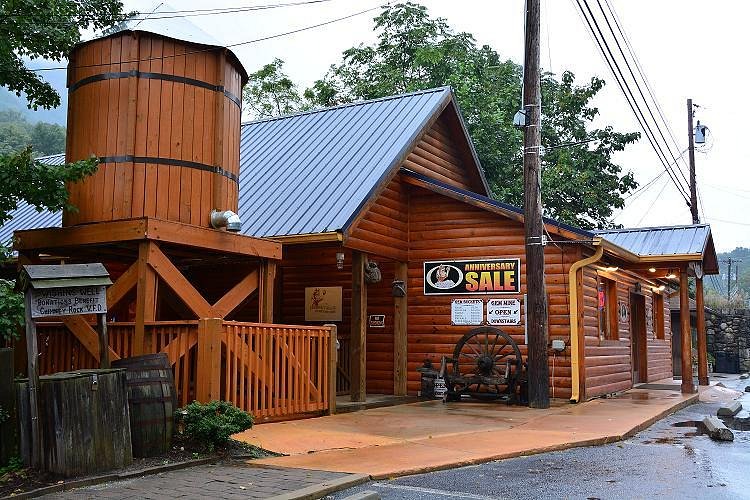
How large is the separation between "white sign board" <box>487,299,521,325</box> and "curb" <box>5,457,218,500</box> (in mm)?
7403

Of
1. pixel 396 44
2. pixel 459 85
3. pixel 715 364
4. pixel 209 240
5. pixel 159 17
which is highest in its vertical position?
pixel 396 44

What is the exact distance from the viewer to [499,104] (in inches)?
1037

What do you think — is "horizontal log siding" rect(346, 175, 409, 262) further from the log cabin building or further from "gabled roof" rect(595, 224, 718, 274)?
"gabled roof" rect(595, 224, 718, 274)

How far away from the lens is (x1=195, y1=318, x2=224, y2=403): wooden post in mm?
8508

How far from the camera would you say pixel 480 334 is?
44.2ft

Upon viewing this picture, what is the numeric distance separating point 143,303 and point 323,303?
22.0 feet

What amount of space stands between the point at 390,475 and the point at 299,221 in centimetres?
620

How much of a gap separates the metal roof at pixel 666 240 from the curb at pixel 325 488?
37.1ft

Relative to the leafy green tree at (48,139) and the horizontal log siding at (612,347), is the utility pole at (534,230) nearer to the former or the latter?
the horizontal log siding at (612,347)

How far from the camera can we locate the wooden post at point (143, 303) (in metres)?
8.56

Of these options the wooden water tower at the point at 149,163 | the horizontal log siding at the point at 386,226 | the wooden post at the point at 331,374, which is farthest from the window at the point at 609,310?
the wooden water tower at the point at 149,163

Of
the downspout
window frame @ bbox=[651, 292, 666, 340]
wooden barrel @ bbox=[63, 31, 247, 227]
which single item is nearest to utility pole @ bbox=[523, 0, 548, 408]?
the downspout

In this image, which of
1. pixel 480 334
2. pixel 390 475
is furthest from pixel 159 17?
pixel 480 334

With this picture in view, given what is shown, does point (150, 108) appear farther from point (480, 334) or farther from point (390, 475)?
point (480, 334)
